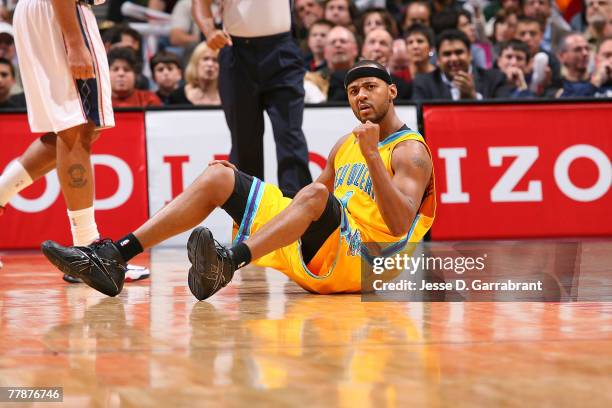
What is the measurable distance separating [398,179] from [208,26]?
6.25ft

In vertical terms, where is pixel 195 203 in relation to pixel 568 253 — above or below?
above

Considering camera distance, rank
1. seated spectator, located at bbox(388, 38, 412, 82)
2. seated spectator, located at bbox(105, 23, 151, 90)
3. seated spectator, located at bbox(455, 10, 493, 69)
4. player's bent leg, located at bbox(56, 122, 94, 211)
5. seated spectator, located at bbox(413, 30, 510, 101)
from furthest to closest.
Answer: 1. seated spectator, located at bbox(455, 10, 493, 69)
2. seated spectator, located at bbox(105, 23, 151, 90)
3. seated spectator, located at bbox(388, 38, 412, 82)
4. seated spectator, located at bbox(413, 30, 510, 101)
5. player's bent leg, located at bbox(56, 122, 94, 211)

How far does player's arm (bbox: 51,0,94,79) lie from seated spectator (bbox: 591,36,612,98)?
15.3 ft

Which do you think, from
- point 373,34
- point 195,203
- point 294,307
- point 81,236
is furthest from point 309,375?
point 373,34

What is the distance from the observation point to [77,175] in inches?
186

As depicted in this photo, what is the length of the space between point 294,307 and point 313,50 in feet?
17.1

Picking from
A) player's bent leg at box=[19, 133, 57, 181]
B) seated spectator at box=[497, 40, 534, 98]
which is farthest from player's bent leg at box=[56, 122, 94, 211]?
seated spectator at box=[497, 40, 534, 98]

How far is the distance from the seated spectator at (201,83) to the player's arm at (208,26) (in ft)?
7.47

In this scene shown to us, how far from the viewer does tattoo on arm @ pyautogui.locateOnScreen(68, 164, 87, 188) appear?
4.71 meters

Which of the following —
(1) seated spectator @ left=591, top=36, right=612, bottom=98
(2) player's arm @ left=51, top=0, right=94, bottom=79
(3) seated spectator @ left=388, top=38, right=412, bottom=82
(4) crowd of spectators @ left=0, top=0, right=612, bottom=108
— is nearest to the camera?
(2) player's arm @ left=51, top=0, right=94, bottom=79

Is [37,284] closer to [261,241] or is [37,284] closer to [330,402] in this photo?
[261,241]

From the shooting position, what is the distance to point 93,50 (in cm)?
469

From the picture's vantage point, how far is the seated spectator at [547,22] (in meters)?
10.1

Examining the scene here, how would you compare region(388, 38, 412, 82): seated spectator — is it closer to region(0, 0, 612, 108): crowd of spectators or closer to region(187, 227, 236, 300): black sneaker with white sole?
region(0, 0, 612, 108): crowd of spectators
